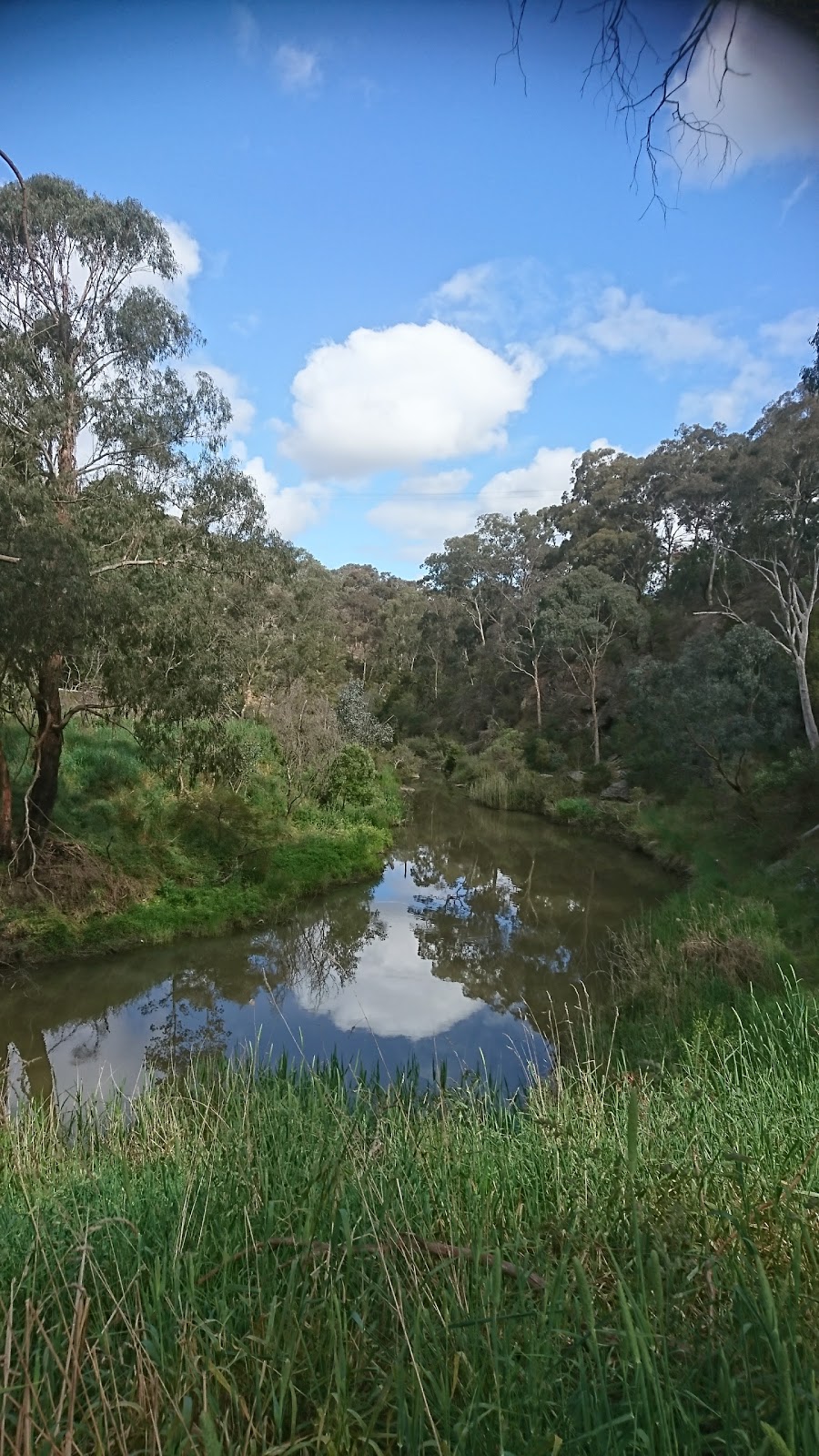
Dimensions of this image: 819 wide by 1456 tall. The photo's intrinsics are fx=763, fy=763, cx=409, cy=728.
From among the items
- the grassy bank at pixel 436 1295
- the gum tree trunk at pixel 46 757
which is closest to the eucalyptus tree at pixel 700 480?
the gum tree trunk at pixel 46 757

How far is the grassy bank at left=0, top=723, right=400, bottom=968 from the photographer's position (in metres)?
9.66

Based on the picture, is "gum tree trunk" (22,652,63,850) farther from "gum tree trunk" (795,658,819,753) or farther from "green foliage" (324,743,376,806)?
"gum tree trunk" (795,658,819,753)

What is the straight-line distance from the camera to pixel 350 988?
9633 mm

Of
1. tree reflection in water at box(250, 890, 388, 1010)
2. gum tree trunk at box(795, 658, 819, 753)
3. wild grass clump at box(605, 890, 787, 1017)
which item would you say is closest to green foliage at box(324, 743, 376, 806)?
tree reflection in water at box(250, 890, 388, 1010)

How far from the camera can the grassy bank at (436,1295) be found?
123 cm

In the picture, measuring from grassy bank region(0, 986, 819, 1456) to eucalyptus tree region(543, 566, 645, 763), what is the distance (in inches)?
898

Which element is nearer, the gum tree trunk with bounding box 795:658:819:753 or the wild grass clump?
the wild grass clump

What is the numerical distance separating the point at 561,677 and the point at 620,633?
4.73 m

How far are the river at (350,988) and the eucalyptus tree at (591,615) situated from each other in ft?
38.0

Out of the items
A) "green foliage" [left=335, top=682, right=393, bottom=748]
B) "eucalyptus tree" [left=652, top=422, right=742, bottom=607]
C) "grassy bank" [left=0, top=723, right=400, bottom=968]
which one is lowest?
"grassy bank" [left=0, top=723, right=400, bottom=968]

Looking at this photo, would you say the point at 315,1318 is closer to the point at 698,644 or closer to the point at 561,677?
the point at 698,644

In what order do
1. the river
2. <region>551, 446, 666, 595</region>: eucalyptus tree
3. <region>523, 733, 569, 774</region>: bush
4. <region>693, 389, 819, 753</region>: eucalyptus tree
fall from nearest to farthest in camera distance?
the river, <region>693, 389, 819, 753</region>: eucalyptus tree, <region>523, 733, 569, 774</region>: bush, <region>551, 446, 666, 595</region>: eucalyptus tree

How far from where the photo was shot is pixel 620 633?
27.2 meters

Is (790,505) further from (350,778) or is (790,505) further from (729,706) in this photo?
(350,778)
